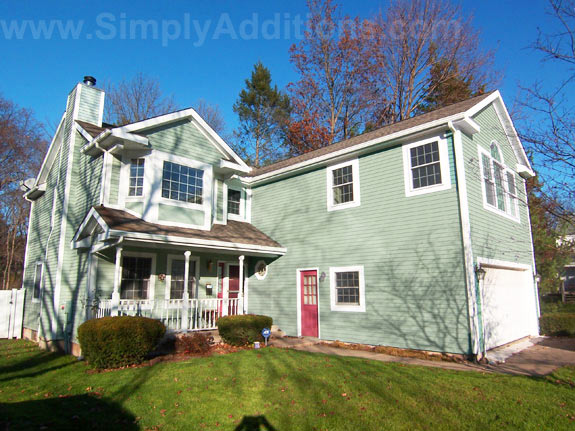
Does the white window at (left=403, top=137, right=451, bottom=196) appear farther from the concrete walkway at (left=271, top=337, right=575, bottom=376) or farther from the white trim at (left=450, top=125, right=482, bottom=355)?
the concrete walkway at (left=271, top=337, right=575, bottom=376)

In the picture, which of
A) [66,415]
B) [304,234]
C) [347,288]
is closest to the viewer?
[66,415]

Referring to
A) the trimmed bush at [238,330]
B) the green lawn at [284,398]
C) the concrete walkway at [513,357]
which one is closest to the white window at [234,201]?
the trimmed bush at [238,330]

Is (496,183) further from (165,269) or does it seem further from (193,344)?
(165,269)

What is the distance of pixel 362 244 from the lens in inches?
440

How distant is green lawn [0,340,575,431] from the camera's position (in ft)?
16.8

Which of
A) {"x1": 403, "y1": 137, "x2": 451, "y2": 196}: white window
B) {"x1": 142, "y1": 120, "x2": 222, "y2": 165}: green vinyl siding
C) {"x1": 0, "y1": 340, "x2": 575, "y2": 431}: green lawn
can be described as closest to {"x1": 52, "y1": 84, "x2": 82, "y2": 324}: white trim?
{"x1": 142, "y1": 120, "x2": 222, "y2": 165}: green vinyl siding

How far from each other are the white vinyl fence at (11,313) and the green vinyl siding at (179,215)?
24.0 ft

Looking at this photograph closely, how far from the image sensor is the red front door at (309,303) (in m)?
12.1

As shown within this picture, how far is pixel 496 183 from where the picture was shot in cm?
1067

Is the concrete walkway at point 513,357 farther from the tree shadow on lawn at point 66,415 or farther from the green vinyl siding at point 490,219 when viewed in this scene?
the tree shadow on lawn at point 66,415

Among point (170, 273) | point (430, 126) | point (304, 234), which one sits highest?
point (430, 126)

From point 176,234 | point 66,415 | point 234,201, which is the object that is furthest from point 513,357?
point 234,201

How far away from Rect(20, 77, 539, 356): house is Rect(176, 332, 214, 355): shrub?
1.00 meters

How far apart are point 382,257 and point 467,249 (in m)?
2.27
